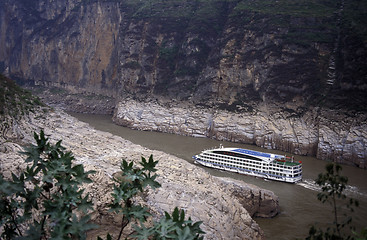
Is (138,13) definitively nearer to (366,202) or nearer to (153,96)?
(153,96)

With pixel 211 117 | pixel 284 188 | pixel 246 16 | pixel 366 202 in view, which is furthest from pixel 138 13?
pixel 366 202

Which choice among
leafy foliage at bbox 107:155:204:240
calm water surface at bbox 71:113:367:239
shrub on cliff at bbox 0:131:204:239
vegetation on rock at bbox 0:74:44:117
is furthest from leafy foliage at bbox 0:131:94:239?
vegetation on rock at bbox 0:74:44:117

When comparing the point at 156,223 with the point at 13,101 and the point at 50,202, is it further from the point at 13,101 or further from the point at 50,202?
the point at 13,101

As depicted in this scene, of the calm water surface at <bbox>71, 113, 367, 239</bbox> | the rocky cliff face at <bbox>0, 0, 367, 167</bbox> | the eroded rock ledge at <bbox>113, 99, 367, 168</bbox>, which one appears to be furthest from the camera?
the rocky cliff face at <bbox>0, 0, 367, 167</bbox>

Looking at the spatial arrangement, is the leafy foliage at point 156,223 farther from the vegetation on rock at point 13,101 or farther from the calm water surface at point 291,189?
the vegetation on rock at point 13,101

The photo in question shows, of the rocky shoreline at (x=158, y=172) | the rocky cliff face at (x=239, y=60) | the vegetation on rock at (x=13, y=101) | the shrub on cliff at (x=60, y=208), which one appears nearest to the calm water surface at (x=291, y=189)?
the rocky shoreline at (x=158, y=172)

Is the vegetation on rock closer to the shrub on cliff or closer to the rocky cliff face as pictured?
the shrub on cliff
